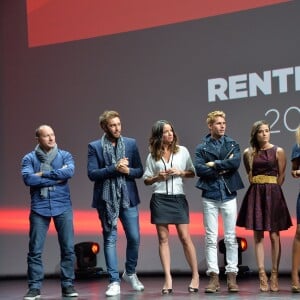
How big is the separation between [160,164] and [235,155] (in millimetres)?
547

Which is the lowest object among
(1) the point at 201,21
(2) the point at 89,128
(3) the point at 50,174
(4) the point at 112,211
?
(4) the point at 112,211

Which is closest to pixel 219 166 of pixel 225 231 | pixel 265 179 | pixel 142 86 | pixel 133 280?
pixel 265 179

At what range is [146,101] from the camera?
6168mm

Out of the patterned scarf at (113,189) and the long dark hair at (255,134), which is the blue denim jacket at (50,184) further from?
the long dark hair at (255,134)

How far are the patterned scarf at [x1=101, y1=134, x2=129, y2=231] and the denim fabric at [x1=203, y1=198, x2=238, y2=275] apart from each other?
61cm

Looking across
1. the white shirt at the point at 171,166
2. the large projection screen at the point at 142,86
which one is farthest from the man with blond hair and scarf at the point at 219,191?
the large projection screen at the point at 142,86

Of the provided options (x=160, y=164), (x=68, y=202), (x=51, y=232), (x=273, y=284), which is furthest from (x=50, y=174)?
(x=51, y=232)

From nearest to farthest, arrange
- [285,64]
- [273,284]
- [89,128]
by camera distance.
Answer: [273,284], [285,64], [89,128]

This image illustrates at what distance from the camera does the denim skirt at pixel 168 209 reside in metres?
4.40

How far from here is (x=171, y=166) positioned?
4.45 meters

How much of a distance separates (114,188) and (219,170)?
77cm

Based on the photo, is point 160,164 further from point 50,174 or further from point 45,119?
point 45,119

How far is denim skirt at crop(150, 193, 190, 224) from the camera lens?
173 inches

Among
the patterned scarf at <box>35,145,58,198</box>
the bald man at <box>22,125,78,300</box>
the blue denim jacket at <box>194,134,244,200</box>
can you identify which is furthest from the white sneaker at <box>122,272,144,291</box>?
the patterned scarf at <box>35,145,58,198</box>
